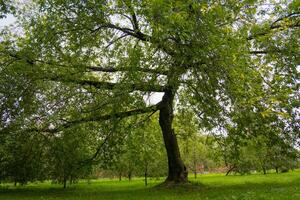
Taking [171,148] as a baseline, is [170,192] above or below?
below

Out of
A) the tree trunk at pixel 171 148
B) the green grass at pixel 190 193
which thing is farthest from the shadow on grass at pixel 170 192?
the tree trunk at pixel 171 148

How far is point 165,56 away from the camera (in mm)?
15711

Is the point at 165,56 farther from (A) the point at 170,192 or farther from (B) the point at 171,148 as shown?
(B) the point at 171,148

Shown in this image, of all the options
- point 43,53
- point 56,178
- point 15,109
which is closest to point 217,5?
point 43,53

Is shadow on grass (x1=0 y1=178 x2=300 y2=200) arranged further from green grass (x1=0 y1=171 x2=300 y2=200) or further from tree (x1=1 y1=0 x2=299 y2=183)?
tree (x1=1 y1=0 x2=299 y2=183)

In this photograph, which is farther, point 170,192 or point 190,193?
point 170,192

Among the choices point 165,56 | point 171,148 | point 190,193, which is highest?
point 165,56

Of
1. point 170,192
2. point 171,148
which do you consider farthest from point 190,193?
point 171,148

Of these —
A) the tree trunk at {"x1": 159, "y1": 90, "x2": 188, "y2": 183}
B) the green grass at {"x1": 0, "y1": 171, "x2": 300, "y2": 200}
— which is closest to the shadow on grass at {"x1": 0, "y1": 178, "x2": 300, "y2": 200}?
the green grass at {"x1": 0, "y1": 171, "x2": 300, "y2": 200}

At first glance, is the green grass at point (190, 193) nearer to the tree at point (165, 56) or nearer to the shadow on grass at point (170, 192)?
the shadow on grass at point (170, 192)

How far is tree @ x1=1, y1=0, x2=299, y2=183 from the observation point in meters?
12.9

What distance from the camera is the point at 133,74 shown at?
57.0 feet

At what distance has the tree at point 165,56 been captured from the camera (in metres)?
12.9

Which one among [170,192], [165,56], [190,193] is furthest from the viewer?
[170,192]
